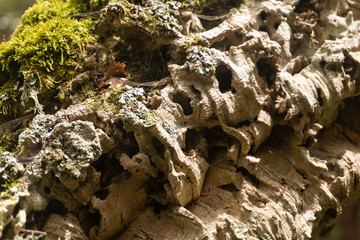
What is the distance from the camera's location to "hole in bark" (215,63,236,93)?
2641mm

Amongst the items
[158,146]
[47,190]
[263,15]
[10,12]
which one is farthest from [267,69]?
[10,12]

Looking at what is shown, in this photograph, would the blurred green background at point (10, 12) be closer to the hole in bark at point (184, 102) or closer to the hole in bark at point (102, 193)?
the hole in bark at point (184, 102)

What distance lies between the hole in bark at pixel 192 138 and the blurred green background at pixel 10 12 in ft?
12.3

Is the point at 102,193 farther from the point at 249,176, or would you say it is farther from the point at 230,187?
Result: the point at 249,176

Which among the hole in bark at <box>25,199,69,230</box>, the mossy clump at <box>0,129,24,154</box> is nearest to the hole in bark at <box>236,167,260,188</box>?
the hole in bark at <box>25,199,69,230</box>

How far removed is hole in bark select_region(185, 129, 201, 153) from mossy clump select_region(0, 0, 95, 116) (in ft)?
3.40

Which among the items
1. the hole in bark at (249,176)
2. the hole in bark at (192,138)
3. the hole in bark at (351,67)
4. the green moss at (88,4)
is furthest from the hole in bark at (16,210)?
the hole in bark at (351,67)

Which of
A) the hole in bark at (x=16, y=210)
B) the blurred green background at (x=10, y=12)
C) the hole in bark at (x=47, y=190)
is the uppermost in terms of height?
the blurred green background at (x=10, y=12)

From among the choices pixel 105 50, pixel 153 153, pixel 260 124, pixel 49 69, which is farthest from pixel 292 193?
pixel 49 69

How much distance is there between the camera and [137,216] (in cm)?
237

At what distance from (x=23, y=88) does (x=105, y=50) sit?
2.37ft

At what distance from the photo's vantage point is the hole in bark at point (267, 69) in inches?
112

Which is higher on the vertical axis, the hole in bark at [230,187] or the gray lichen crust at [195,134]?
the gray lichen crust at [195,134]

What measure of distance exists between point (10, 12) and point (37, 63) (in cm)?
328
